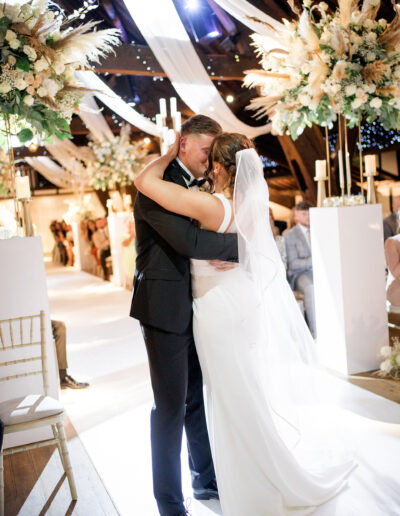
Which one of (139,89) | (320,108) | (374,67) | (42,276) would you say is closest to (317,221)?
(320,108)

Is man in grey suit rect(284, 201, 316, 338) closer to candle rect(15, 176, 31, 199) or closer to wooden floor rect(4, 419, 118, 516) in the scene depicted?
candle rect(15, 176, 31, 199)

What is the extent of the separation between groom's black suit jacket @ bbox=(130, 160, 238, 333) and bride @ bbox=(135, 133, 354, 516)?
5 cm

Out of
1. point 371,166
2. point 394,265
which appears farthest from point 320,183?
point 394,265

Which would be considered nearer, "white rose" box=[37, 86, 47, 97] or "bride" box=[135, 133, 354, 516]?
"bride" box=[135, 133, 354, 516]

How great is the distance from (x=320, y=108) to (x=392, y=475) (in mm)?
2669

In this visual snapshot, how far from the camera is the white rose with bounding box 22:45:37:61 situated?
3.06 meters

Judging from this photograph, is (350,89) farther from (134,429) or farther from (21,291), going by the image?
(134,429)

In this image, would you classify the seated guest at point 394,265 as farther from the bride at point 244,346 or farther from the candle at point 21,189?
the candle at point 21,189

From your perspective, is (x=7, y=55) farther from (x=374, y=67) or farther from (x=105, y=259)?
(x=105, y=259)

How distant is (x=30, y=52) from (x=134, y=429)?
7.26ft

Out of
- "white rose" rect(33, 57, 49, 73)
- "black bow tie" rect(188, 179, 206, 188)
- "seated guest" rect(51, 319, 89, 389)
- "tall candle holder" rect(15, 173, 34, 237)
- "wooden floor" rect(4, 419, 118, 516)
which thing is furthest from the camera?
"seated guest" rect(51, 319, 89, 389)

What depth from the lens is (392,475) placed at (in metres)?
2.64

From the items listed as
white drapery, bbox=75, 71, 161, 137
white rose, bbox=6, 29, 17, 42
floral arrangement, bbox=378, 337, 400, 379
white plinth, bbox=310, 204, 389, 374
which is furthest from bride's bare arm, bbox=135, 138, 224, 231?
white drapery, bbox=75, 71, 161, 137

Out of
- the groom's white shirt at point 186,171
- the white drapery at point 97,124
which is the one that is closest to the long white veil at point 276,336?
the groom's white shirt at point 186,171
